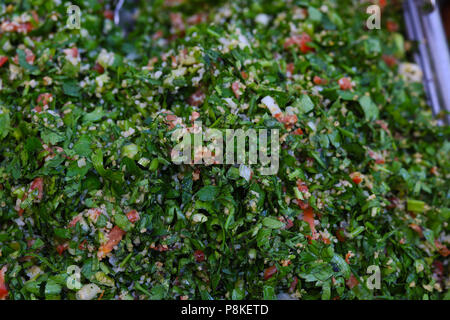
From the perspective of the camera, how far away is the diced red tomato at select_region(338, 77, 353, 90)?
1232 millimetres

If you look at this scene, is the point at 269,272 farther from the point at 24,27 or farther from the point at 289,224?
the point at 24,27

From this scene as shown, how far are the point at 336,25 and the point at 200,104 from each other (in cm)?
61

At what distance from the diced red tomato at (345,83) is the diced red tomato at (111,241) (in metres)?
0.77

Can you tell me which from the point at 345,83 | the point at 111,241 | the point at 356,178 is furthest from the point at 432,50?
the point at 111,241

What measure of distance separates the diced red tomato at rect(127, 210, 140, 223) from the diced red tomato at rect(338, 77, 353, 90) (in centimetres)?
72

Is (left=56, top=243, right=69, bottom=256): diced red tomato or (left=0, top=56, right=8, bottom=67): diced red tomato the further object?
(left=0, top=56, right=8, bottom=67): diced red tomato

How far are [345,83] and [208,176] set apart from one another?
0.55 m

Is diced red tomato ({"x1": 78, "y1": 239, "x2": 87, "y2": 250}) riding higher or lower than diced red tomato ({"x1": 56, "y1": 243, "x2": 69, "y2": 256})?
higher

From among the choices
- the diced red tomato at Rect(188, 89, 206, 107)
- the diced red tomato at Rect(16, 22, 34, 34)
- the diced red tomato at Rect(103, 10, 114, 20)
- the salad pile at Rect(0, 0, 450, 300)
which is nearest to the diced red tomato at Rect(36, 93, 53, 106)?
the salad pile at Rect(0, 0, 450, 300)

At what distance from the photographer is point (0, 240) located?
1019 millimetres

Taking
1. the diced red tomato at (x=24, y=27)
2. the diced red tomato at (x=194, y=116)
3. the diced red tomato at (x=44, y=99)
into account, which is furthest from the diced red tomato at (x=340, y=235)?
the diced red tomato at (x=24, y=27)

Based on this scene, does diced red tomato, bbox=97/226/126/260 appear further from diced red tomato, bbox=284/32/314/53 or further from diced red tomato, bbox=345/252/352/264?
diced red tomato, bbox=284/32/314/53
